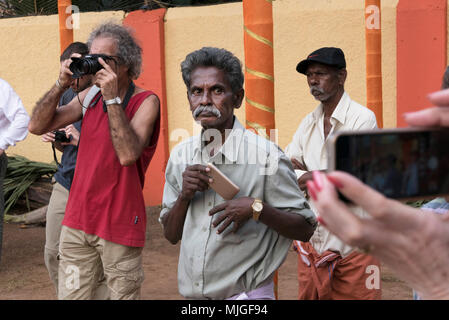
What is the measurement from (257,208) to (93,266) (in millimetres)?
1303

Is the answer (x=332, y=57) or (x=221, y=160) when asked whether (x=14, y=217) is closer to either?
(x=332, y=57)

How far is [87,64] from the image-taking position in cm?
321

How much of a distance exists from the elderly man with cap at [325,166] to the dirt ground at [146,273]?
1270 millimetres

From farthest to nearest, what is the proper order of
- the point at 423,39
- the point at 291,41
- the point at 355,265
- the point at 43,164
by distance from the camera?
1. the point at 43,164
2. the point at 291,41
3. the point at 423,39
4. the point at 355,265

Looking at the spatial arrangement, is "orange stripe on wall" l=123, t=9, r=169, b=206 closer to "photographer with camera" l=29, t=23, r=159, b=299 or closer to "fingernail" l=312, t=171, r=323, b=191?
"photographer with camera" l=29, t=23, r=159, b=299

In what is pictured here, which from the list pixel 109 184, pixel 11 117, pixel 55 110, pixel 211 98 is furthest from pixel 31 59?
pixel 211 98

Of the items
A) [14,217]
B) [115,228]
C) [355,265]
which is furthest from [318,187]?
[14,217]

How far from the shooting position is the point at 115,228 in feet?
10.6

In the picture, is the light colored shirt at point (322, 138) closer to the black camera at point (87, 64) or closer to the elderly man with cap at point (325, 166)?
the elderly man with cap at point (325, 166)

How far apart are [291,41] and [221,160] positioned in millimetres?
5688

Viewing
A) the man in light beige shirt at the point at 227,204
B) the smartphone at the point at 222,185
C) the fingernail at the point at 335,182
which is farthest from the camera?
the man in light beige shirt at the point at 227,204

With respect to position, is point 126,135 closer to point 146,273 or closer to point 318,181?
point 318,181

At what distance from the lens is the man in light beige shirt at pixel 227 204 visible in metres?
2.55

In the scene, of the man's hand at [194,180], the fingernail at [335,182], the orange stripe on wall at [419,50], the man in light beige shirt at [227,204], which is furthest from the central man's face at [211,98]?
the orange stripe on wall at [419,50]
